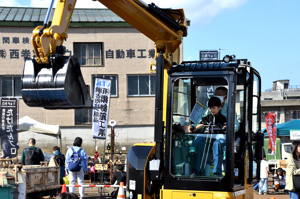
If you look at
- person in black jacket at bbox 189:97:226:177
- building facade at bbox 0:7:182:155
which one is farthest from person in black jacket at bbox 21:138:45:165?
building facade at bbox 0:7:182:155

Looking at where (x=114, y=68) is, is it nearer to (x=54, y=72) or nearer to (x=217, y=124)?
(x=54, y=72)

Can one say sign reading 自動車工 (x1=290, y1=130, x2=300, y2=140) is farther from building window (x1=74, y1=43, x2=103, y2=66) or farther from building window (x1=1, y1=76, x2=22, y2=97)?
building window (x1=1, y1=76, x2=22, y2=97)

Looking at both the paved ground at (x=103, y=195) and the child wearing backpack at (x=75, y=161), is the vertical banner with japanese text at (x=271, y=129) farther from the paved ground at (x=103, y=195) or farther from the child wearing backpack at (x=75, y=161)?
the child wearing backpack at (x=75, y=161)

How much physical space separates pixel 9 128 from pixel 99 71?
1398 centimetres

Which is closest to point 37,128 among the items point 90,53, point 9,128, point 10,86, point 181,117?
point 9,128

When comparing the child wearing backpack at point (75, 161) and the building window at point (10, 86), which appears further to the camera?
the building window at point (10, 86)

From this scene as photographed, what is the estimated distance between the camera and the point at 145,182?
705 cm

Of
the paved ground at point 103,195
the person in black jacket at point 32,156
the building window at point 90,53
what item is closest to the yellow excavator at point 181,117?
the person in black jacket at point 32,156

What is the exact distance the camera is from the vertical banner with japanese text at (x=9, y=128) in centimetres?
1691

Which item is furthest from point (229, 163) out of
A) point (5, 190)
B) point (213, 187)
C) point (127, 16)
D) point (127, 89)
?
point (127, 89)

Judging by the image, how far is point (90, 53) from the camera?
3108 cm

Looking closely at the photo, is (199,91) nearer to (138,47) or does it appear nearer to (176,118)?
(176,118)

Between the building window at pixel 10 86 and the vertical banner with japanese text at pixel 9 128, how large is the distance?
12889mm

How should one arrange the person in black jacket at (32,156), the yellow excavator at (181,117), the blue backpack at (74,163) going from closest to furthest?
the yellow excavator at (181,117), the blue backpack at (74,163), the person in black jacket at (32,156)
